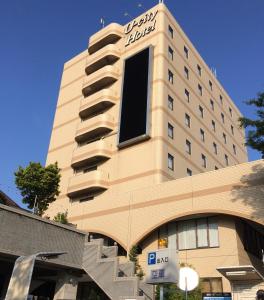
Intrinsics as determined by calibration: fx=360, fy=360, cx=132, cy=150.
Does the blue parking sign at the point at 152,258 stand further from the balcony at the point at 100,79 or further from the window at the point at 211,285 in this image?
the balcony at the point at 100,79

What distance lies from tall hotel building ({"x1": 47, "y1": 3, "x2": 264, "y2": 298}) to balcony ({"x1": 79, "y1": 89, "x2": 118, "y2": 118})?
0.14 m

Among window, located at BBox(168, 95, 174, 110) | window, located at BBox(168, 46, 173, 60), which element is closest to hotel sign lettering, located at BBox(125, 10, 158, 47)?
window, located at BBox(168, 46, 173, 60)

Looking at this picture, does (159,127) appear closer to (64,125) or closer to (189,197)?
(189,197)

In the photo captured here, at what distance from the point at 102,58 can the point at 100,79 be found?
3.73m

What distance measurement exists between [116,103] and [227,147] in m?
20.1

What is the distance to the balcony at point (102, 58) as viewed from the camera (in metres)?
48.1

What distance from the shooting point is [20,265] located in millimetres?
13688

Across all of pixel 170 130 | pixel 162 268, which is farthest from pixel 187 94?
pixel 162 268

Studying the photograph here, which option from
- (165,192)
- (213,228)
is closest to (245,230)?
(213,228)

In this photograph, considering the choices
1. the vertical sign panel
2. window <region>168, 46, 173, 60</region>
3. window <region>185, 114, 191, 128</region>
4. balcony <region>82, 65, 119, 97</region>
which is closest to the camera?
the vertical sign panel

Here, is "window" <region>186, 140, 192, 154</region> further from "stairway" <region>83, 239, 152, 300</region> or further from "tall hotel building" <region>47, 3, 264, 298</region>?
"stairway" <region>83, 239, 152, 300</region>

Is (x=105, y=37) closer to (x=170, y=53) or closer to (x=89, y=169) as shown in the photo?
(x=170, y=53)

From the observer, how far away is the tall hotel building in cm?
2725

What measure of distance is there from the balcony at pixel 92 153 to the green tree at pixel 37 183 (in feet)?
37.3
